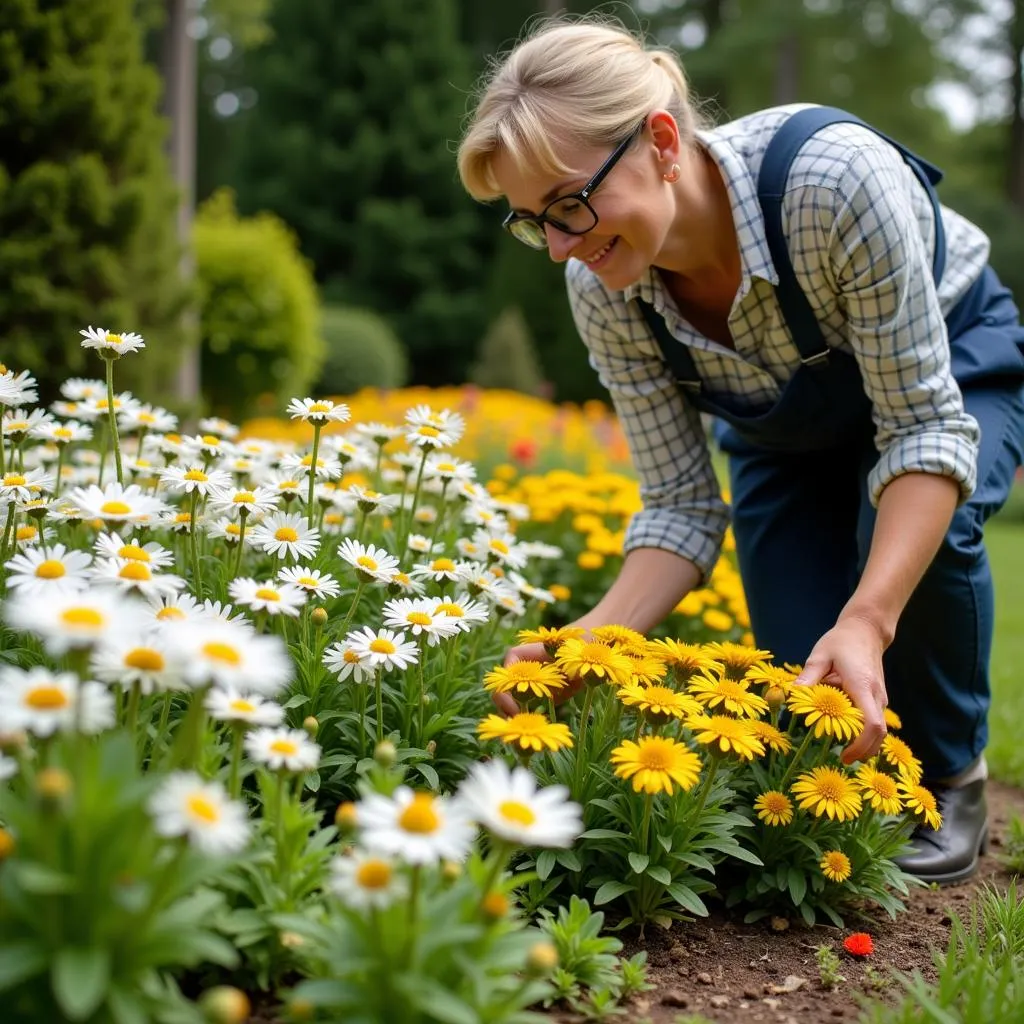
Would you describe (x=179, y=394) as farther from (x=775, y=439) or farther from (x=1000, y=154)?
(x=1000, y=154)

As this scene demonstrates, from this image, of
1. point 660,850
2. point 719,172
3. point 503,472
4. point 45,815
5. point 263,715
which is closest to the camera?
point 45,815

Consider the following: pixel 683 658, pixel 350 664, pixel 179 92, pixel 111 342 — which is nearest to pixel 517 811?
pixel 350 664

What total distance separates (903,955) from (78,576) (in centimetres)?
147

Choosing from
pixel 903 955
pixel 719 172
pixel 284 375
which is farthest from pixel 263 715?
pixel 284 375

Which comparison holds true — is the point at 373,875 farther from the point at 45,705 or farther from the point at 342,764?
the point at 342,764

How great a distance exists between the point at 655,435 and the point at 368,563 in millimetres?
934

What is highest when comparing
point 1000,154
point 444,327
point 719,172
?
point 1000,154

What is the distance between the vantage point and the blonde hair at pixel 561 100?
6.63 ft

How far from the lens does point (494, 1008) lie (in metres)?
1.24

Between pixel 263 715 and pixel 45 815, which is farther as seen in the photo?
pixel 263 715

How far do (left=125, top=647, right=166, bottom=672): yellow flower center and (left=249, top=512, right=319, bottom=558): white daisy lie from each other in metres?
0.59

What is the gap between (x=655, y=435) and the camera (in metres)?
2.64

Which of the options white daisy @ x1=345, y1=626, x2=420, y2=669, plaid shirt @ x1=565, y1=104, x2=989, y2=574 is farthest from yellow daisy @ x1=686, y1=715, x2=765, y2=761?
plaid shirt @ x1=565, y1=104, x2=989, y2=574

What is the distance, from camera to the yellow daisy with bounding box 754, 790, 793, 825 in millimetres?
1853
